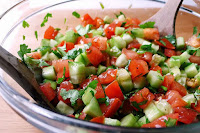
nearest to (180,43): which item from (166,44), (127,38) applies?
(166,44)

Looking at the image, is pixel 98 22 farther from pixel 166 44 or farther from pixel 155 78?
pixel 155 78

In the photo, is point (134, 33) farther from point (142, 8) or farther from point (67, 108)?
point (67, 108)

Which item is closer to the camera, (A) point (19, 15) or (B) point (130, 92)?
(B) point (130, 92)

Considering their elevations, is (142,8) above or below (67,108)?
above

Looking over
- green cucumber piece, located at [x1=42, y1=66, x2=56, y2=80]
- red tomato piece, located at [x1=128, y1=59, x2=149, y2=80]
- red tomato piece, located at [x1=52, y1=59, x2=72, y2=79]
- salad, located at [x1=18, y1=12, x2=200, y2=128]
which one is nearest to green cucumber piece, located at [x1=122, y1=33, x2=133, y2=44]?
salad, located at [x1=18, y1=12, x2=200, y2=128]

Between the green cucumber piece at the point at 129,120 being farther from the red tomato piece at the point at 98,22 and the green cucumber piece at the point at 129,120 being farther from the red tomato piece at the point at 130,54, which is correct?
the red tomato piece at the point at 98,22

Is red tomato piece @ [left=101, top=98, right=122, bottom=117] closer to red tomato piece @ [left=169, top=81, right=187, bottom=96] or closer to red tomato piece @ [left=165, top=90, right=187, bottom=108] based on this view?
red tomato piece @ [left=165, top=90, right=187, bottom=108]

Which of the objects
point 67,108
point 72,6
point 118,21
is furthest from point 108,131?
point 72,6
